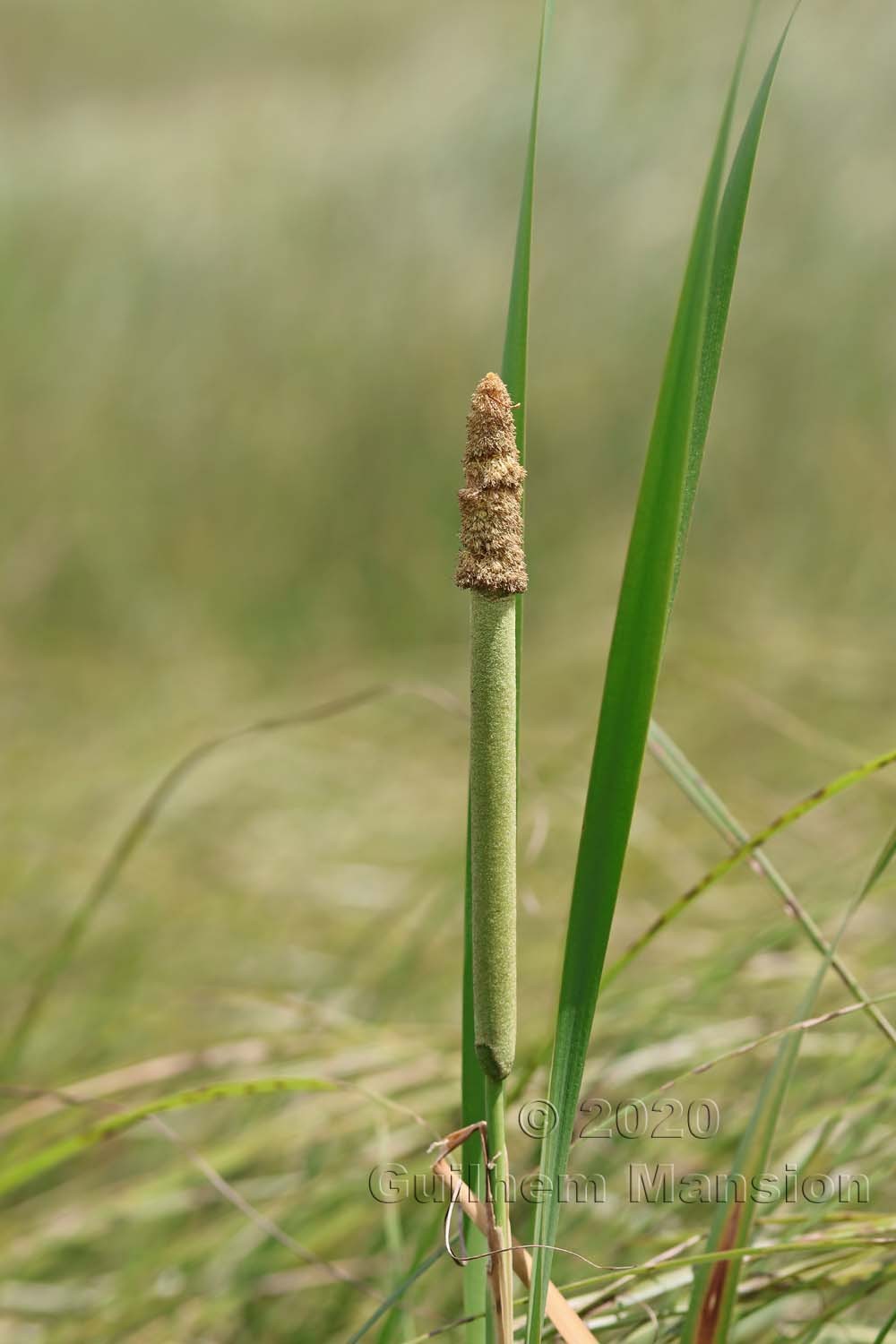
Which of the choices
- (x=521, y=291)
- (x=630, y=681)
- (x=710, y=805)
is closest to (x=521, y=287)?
(x=521, y=291)

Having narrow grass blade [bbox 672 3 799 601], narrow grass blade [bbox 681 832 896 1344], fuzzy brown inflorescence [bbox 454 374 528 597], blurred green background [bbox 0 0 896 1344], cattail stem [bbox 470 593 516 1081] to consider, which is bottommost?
narrow grass blade [bbox 681 832 896 1344]

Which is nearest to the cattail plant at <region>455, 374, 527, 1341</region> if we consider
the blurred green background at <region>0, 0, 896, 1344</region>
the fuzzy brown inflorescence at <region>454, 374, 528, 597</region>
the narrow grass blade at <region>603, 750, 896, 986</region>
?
the fuzzy brown inflorescence at <region>454, 374, 528, 597</region>

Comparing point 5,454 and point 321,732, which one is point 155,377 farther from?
point 321,732

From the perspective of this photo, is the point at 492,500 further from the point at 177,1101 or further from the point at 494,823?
the point at 177,1101

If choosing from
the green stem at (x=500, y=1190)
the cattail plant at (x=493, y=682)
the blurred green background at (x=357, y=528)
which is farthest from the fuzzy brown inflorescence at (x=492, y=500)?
the blurred green background at (x=357, y=528)

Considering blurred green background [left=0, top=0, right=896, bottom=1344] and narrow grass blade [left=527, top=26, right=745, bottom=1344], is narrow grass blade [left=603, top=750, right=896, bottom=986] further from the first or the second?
blurred green background [left=0, top=0, right=896, bottom=1344]

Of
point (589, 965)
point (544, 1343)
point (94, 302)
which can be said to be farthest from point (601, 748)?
point (94, 302)
